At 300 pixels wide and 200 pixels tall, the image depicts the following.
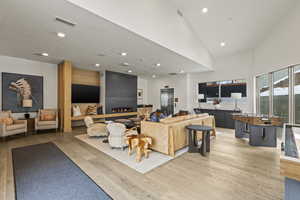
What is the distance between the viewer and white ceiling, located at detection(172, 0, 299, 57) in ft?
12.3

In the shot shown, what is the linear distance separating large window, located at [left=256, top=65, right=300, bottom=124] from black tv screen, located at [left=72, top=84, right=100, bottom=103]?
7727 mm

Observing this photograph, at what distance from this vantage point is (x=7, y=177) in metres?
2.30

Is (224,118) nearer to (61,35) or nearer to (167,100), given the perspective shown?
(167,100)

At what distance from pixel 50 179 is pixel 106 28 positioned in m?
3.08

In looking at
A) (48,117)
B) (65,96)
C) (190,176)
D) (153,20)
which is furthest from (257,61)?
(48,117)

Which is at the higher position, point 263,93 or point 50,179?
point 263,93

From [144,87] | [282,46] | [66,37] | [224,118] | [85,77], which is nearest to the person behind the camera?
[66,37]

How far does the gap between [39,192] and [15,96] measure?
511 cm

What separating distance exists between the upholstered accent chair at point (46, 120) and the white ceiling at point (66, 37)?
2219mm

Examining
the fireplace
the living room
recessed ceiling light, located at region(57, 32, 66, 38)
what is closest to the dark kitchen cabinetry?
the living room

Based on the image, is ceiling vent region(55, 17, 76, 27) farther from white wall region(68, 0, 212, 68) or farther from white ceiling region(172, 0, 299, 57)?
white ceiling region(172, 0, 299, 57)

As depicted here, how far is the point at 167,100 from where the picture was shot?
30.4 ft

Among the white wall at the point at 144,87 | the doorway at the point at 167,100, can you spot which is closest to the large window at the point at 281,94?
the doorway at the point at 167,100

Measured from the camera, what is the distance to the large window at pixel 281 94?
13.8ft
